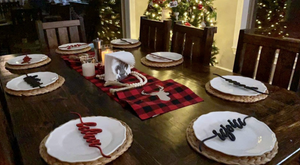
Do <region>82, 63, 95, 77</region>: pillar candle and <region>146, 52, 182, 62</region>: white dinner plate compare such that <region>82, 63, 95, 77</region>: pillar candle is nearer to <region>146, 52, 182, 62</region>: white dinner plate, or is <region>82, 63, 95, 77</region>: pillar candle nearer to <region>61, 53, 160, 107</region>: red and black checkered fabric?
<region>61, 53, 160, 107</region>: red and black checkered fabric

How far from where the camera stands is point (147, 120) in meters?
0.93

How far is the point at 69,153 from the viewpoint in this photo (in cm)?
71

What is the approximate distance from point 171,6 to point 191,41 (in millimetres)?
1499

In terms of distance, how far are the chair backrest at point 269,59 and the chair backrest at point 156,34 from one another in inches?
26.9

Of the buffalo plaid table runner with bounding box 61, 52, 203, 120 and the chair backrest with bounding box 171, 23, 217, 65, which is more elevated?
the chair backrest with bounding box 171, 23, 217, 65

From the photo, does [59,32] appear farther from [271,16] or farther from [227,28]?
[271,16]

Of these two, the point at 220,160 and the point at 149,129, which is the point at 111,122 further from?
the point at 220,160

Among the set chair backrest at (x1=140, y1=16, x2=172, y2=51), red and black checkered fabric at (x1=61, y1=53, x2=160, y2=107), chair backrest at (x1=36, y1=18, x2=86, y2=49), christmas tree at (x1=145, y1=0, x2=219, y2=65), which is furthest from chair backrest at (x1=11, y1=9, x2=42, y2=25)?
red and black checkered fabric at (x1=61, y1=53, x2=160, y2=107)

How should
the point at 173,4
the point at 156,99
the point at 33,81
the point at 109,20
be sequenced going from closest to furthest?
the point at 156,99 < the point at 33,81 < the point at 173,4 < the point at 109,20

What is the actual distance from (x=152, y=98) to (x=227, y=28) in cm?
245

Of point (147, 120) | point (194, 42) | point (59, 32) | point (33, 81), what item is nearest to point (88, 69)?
point (33, 81)

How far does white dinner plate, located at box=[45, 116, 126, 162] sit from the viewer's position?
2.29ft

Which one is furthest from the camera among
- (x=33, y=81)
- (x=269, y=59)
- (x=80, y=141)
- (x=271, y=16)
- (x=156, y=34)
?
(x=271, y=16)

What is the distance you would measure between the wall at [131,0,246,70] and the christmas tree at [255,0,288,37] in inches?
9.4
